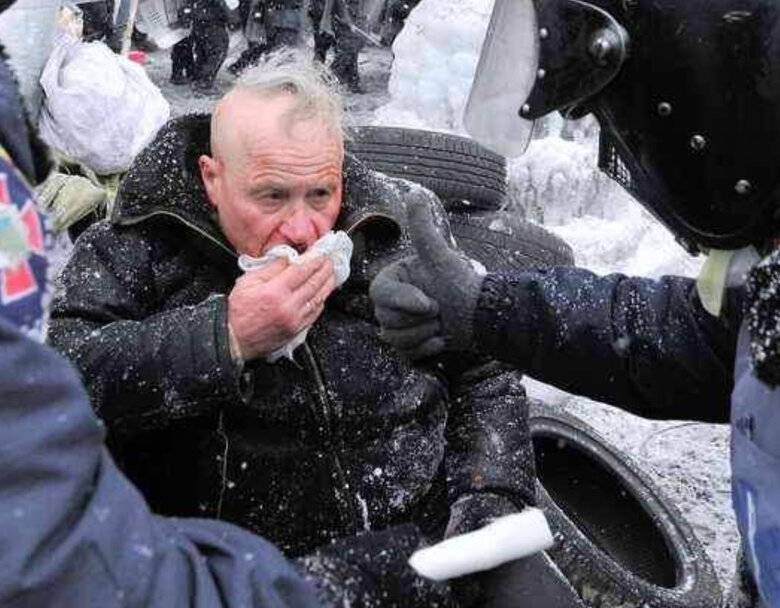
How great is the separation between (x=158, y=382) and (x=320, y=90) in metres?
0.79

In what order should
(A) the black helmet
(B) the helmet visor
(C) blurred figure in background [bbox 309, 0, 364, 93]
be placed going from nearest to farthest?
(A) the black helmet, (B) the helmet visor, (C) blurred figure in background [bbox 309, 0, 364, 93]

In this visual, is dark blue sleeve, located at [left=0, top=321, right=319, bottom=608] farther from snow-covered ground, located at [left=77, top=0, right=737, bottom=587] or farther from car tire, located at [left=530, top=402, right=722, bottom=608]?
snow-covered ground, located at [left=77, top=0, right=737, bottom=587]

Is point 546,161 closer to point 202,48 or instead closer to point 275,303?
point 275,303

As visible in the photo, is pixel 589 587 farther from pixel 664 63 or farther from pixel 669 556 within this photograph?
pixel 664 63

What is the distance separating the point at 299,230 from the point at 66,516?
4.35ft

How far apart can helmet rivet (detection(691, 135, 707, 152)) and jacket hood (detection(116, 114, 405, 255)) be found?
92 centimetres

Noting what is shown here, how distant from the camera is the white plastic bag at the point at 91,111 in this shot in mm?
4105

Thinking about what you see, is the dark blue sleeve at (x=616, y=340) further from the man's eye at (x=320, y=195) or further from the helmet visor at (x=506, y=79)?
the man's eye at (x=320, y=195)

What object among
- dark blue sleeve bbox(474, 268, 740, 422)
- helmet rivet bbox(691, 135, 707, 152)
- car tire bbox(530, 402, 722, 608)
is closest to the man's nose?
dark blue sleeve bbox(474, 268, 740, 422)

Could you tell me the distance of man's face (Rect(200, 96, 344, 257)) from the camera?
7.63ft

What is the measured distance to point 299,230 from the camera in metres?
2.32

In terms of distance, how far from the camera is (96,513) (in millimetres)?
1085

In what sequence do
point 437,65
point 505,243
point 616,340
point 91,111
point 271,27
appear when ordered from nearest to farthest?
point 616,340 → point 505,243 → point 91,111 → point 437,65 → point 271,27

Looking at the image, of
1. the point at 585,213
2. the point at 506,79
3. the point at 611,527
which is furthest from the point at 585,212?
the point at 506,79
